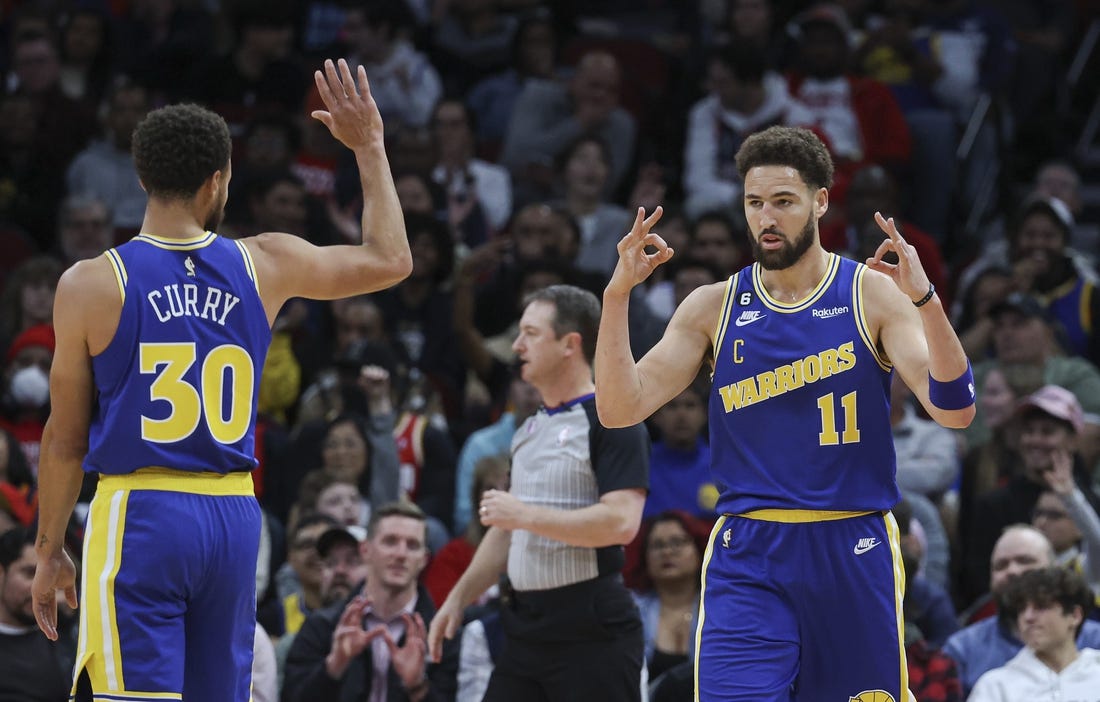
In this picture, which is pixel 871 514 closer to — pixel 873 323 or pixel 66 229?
pixel 873 323

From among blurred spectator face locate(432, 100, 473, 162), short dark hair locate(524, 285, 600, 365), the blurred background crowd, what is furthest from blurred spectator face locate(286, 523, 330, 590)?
blurred spectator face locate(432, 100, 473, 162)

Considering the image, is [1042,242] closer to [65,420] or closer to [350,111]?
[350,111]

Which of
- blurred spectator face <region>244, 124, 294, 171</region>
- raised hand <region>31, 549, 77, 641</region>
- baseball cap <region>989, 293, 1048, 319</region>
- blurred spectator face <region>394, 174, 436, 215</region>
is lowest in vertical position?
raised hand <region>31, 549, 77, 641</region>

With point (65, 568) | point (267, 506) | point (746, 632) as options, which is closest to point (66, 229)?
point (267, 506)

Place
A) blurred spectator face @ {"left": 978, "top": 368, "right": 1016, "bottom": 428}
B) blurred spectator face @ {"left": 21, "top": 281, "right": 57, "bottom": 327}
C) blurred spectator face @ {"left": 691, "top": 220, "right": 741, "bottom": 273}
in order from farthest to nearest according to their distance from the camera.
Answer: blurred spectator face @ {"left": 691, "top": 220, "right": 741, "bottom": 273}
blurred spectator face @ {"left": 21, "top": 281, "right": 57, "bottom": 327}
blurred spectator face @ {"left": 978, "top": 368, "right": 1016, "bottom": 428}

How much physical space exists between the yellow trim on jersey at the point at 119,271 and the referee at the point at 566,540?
191cm

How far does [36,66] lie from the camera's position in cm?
1474

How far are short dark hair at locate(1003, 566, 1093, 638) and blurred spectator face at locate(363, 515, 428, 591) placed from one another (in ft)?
9.86

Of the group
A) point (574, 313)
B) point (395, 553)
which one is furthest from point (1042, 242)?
point (574, 313)

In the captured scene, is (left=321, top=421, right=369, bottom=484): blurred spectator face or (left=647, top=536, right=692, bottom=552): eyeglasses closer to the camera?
(left=647, top=536, right=692, bottom=552): eyeglasses

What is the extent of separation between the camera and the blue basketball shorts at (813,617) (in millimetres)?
5707

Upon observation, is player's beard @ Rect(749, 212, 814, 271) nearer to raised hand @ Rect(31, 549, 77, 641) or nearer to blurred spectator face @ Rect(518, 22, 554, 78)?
raised hand @ Rect(31, 549, 77, 641)

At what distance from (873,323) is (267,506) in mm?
6297

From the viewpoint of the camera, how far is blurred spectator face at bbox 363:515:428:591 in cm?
853
